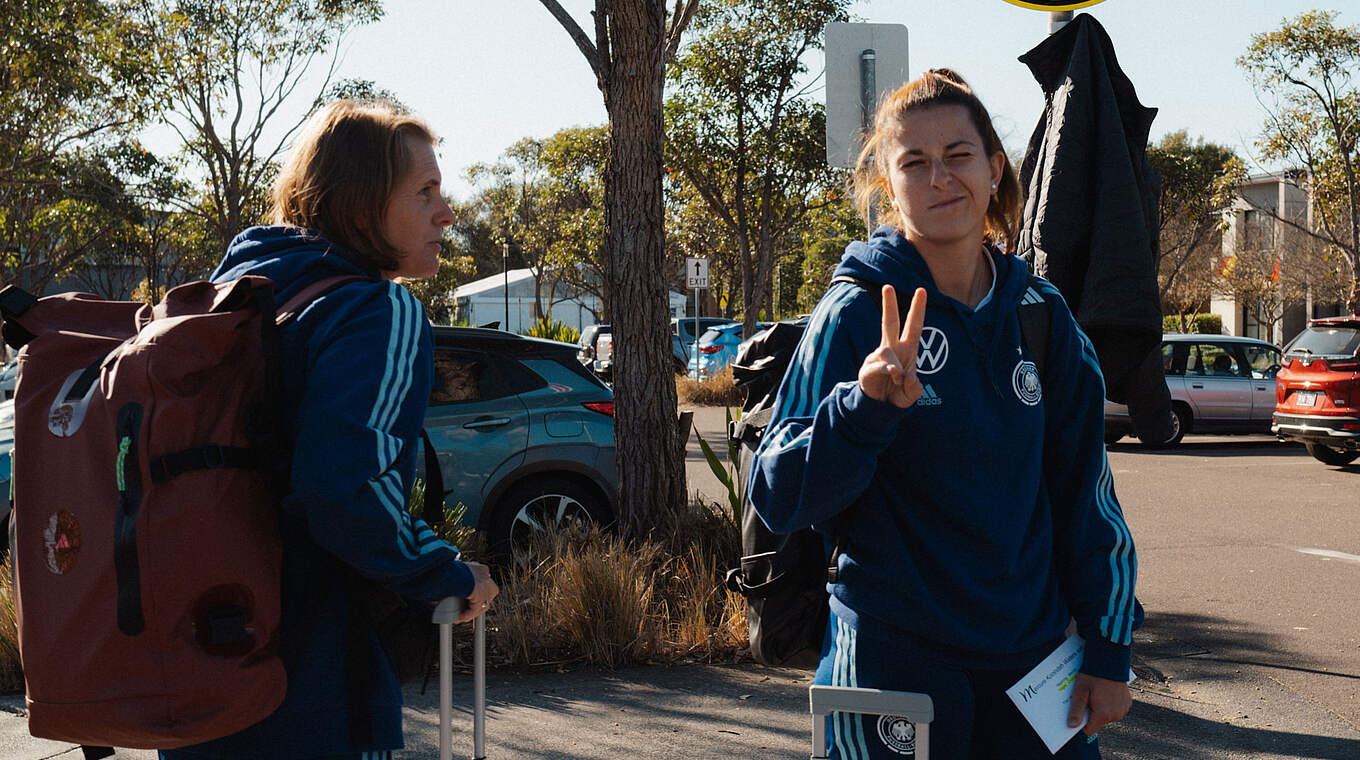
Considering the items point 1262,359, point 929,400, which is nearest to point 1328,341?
point 1262,359

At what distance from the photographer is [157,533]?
1.75m

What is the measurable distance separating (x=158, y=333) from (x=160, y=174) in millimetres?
35374

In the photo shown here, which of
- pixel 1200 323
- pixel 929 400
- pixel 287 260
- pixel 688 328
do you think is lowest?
pixel 929 400

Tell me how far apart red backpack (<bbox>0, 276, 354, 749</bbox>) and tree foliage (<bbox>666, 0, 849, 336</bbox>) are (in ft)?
73.8

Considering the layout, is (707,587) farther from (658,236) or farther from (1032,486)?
(1032,486)

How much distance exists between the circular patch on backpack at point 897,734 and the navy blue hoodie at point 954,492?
0.14m

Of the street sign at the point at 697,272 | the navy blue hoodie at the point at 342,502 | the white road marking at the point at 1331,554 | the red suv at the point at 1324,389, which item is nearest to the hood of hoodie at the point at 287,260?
the navy blue hoodie at the point at 342,502

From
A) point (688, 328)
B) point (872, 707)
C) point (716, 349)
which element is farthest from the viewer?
point (688, 328)

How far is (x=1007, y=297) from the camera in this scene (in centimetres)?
221

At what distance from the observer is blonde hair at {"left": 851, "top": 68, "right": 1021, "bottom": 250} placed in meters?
2.27

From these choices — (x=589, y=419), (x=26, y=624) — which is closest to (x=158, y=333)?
(x=26, y=624)

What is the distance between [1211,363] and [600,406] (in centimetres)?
1292

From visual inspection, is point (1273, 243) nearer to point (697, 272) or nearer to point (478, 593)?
point (697, 272)

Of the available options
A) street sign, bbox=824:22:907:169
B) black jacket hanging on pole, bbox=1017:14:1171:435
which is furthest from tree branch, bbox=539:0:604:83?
black jacket hanging on pole, bbox=1017:14:1171:435
